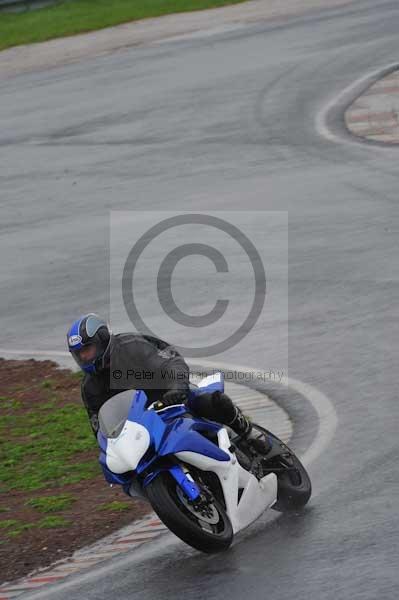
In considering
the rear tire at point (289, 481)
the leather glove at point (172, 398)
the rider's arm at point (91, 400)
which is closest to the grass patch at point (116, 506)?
the rider's arm at point (91, 400)

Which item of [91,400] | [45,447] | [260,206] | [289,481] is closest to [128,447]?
[91,400]

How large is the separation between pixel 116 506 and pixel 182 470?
1.66 metres

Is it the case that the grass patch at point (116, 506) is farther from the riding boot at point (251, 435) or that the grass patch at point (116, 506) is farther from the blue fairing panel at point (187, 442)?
the blue fairing panel at point (187, 442)

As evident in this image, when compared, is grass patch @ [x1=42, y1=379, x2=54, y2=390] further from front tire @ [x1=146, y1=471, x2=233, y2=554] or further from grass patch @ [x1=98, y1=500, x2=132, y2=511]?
front tire @ [x1=146, y1=471, x2=233, y2=554]

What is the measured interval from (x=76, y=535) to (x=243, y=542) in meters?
1.42

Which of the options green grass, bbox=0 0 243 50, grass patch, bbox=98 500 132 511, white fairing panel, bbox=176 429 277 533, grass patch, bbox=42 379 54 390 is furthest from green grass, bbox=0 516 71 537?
green grass, bbox=0 0 243 50

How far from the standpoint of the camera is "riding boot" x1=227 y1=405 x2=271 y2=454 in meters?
8.37

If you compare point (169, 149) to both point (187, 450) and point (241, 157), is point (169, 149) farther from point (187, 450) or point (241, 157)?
point (187, 450)

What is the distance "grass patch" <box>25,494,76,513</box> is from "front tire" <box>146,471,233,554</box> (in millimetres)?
1921

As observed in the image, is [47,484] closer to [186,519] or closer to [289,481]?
[289,481]

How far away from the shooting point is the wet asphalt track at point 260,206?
25.3 ft

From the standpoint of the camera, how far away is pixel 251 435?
8516mm

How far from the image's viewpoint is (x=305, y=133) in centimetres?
2038

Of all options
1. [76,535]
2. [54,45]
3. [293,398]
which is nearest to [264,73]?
[54,45]
